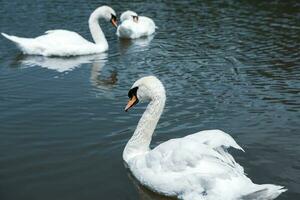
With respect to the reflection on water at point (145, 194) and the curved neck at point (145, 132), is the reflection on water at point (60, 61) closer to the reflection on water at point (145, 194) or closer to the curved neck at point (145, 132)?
the curved neck at point (145, 132)

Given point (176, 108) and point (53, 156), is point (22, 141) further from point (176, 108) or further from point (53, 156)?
point (176, 108)

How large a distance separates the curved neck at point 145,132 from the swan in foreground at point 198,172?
27 centimetres

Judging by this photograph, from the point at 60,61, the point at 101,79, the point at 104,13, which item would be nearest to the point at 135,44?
the point at 104,13

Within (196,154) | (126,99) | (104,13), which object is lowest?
(126,99)

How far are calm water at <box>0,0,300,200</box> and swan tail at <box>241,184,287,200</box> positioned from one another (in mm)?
1171

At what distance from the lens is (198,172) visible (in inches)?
255

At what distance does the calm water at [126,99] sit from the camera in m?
7.70

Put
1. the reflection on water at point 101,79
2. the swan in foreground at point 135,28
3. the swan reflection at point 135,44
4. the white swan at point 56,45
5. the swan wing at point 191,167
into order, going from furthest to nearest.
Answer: the swan in foreground at point 135,28, the swan reflection at point 135,44, the white swan at point 56,45, the reflection on water at point 101,79, the swan wing at point 191,167

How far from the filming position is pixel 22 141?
8.76m

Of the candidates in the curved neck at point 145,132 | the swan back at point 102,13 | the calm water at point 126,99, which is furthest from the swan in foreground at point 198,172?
the swan back at point 102,13

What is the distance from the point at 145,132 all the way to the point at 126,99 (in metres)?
3.25

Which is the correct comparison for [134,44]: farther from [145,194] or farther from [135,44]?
[145,194]

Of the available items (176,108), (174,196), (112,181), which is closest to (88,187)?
(112,181)

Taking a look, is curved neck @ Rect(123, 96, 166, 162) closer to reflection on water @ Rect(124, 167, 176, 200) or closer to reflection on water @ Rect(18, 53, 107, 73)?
reflection on water @ Rect(124, 167, 176, 200)
